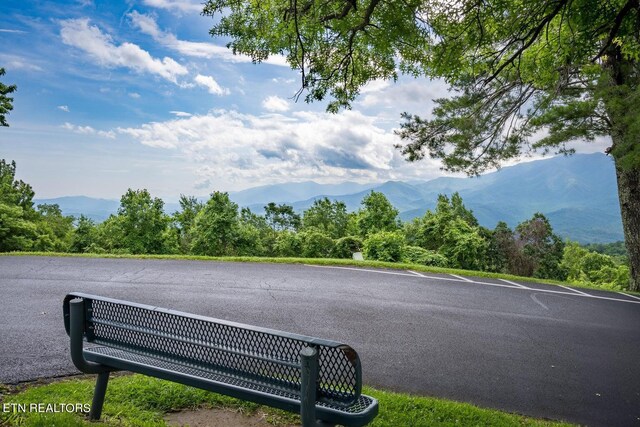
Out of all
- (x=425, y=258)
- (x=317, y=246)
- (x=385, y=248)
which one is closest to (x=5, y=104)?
(x=385, y=248)

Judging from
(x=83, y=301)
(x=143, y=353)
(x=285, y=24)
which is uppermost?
(x=285, y=24)

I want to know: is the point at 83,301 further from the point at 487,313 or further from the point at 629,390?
the point at 487,313

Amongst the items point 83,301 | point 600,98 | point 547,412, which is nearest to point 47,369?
point 83,301

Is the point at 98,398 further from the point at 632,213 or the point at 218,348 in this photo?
the point at 632,213

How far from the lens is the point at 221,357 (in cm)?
258

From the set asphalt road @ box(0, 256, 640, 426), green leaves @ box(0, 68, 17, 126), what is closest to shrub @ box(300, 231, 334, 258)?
asphalt road @ box(0, 256, 640, 426)

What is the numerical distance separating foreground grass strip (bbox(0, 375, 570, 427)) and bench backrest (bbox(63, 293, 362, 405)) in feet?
2.40

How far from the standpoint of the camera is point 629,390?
15.5 ft

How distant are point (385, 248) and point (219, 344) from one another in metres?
12.7

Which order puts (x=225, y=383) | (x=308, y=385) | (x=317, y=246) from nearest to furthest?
(x=308, y=385)
(x=225, y=383)
(x=317, y=246)

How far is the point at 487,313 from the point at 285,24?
5684 mm

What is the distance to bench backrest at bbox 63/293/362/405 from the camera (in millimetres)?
2230

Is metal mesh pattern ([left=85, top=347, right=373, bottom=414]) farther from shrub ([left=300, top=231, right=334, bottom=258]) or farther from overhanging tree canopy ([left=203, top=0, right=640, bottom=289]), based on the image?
shrub ([left=300, top=231, right=334, bottom=258])

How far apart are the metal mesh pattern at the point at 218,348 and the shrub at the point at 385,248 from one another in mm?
12261
